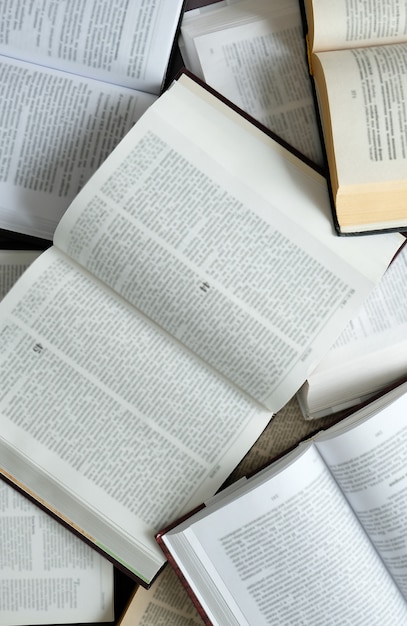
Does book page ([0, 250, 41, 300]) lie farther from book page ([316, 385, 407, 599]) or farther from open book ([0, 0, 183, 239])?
book page ([316, 385, 407, 599])

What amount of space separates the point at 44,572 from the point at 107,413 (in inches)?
10.6

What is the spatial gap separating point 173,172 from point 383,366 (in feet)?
1.25

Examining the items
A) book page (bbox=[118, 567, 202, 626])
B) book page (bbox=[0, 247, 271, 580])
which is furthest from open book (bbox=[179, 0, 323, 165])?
book page (bbox=[118, 567, 202, 626])

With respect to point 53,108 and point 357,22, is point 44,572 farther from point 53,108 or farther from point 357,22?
point 357,22

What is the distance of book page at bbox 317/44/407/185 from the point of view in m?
0.74

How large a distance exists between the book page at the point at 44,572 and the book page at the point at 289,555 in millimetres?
174

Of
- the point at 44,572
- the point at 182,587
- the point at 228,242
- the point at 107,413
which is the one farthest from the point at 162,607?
the point at 228,242

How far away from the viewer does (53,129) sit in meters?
0.91

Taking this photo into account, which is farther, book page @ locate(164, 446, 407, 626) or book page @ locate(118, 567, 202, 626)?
book page @ locate(118, 567, 202, 626)

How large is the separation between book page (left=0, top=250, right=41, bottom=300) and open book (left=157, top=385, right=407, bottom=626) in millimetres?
423

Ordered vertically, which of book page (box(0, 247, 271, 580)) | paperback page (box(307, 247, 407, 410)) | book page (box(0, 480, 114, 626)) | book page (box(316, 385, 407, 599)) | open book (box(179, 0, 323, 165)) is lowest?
book page (box(0, 480, 114, 626))

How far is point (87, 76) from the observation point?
916 mm

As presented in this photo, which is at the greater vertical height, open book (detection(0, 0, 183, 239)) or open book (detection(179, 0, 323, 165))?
open book (detection(179, 0, 323, 165))

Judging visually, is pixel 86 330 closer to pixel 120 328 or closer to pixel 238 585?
pixel 120 328
